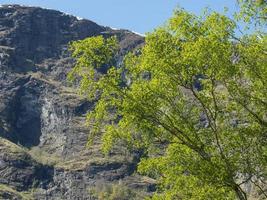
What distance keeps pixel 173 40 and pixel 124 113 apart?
547 centimetres

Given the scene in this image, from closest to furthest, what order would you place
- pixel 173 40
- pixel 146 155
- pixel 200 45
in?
pixel 200 45 < pixel 173 40 < pixel 146 155

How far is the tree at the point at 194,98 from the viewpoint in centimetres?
3152

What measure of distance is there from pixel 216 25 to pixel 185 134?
682 cm

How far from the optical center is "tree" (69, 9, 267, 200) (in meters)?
31.5

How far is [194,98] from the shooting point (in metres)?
33.8

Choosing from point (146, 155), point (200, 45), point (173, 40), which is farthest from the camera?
point (146, 155)

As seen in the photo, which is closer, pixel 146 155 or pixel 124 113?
pixel 124 113

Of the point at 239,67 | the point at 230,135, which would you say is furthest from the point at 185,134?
the point at 239,67

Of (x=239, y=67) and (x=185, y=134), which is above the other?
(x=239, y=67)

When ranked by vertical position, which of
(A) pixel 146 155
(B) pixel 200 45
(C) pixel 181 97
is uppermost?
(B) pixel 200 45

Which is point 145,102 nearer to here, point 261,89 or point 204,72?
point 204,72

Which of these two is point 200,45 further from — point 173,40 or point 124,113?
point 124,113

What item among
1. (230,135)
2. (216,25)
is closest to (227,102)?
(230,135)

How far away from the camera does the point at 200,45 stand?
30547mm
